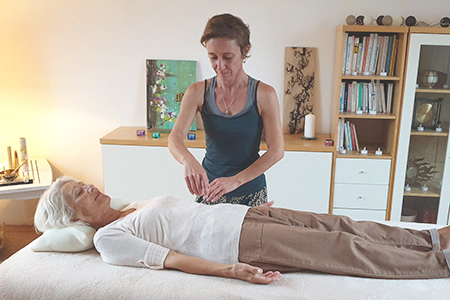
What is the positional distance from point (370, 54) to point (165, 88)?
1.45m

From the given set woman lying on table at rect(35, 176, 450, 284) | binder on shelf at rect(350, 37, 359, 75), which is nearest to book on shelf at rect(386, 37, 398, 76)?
binder on shelf at rect(350, 37, 359, 75)

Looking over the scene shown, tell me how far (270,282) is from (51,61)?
2.45 m

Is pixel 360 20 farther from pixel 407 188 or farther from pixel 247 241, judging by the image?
pixel 247 241

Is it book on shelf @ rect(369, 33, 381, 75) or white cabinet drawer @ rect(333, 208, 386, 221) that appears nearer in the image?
book on shelf @ rect(369, 33, 381, 75)

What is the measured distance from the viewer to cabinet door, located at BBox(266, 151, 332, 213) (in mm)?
2785

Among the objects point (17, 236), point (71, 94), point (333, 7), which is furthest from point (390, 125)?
point (17, 236)

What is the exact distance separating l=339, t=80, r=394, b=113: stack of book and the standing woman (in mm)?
1263

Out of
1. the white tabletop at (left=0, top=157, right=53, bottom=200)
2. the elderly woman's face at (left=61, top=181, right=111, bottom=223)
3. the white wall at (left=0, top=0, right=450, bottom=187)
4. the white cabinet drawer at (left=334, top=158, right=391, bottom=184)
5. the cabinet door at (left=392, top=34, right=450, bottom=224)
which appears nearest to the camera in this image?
the elderly woman's face at (left=61, top=181, right=111, bottom=223)

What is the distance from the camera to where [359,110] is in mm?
2887

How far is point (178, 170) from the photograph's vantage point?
2867 millimetres

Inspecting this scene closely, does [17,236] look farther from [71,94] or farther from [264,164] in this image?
[264,164]

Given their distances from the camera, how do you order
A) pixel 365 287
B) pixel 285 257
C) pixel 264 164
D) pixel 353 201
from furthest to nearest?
1. pixel 353 201
2. pixel 264 164
3. pixel 285 257
4. pixel 365 287

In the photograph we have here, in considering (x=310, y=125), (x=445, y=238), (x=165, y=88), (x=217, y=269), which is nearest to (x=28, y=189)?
(x=165, y=88)

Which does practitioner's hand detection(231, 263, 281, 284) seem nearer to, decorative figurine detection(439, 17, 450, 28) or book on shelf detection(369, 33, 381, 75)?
book on shelf detection(369, 33, 381, 75)
